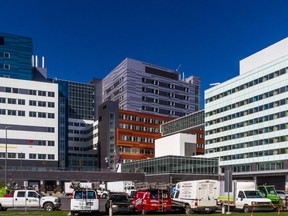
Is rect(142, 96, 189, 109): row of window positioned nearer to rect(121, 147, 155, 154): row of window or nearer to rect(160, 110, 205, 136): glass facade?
rect(160, 110, 205, 136): glass facade

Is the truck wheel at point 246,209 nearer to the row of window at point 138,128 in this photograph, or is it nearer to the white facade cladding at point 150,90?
the row of window at point 138,128

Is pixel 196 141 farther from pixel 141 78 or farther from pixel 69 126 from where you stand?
pixel 69 126

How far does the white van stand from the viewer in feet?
98.4

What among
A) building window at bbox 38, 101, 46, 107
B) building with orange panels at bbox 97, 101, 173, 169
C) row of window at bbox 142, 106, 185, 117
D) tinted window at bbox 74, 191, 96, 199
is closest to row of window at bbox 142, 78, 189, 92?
row of window at bbox 142, 106, 185, 117

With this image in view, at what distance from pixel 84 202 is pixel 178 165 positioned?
6870 centimetres

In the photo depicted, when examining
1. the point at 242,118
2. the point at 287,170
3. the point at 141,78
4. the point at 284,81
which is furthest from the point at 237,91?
the point at 141,78

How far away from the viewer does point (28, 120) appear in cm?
10225

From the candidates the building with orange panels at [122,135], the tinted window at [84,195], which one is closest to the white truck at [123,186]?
the tinted window at [84,195]

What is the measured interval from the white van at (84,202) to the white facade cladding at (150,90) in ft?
414

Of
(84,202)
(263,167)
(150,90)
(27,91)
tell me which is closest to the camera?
(84,202)

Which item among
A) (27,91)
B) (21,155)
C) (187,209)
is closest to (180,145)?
(21,155)

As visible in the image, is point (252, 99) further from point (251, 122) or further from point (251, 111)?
point (251, 122)

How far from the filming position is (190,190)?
3362 cm

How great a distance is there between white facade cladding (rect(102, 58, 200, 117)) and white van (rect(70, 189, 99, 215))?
414 ft
